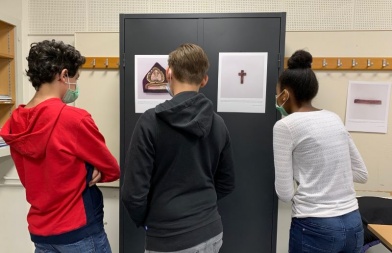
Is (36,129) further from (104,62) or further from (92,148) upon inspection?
(104,62)

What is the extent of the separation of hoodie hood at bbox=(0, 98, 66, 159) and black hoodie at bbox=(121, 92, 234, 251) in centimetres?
33

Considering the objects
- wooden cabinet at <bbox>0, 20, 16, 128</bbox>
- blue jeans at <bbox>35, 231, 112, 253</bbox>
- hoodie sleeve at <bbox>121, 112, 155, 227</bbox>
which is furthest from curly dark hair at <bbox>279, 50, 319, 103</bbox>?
wooden cabinet at <bbox>0, 20, 16, 128</bbox>

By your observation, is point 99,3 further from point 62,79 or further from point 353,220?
point 353,220

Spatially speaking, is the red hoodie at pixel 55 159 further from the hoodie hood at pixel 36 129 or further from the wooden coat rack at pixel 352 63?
the wooden coat rack at pixel 352 63

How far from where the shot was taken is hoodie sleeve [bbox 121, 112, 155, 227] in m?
1.01

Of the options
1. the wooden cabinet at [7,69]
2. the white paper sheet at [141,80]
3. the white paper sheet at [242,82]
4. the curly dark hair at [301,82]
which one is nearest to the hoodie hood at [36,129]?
the white paper sheet at [141,80]

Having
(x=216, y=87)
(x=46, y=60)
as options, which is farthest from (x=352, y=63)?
(x=46, y=60)

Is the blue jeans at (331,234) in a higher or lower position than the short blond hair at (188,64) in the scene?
lower

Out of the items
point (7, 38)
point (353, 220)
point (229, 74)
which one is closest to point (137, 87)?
point (229, 74)

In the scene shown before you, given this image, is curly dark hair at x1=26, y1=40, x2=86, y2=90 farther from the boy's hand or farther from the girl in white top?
the girl in white top

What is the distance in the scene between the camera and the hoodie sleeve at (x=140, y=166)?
1011mm

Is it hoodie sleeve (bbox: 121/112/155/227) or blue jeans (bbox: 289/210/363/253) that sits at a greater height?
hoodie sleeve (bbox: 121/112/155/227)

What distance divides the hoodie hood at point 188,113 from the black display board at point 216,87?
88 cm

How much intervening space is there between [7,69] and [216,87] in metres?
1.71
